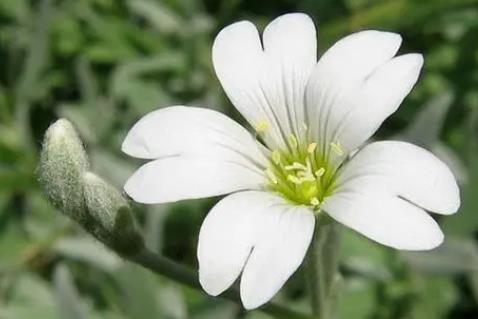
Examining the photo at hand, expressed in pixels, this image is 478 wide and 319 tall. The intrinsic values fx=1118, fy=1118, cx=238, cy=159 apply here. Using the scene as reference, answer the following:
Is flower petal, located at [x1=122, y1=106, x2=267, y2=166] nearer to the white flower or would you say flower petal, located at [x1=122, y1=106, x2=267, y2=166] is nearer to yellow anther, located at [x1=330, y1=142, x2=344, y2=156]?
the white flower

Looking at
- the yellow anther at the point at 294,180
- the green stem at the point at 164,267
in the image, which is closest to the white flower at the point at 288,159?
the yellow anther at the point at 294,180

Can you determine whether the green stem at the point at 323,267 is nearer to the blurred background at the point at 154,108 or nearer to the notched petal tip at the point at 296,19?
the notched petal tip at the point at 296,19

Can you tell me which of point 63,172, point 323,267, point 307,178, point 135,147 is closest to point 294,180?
point 307,178

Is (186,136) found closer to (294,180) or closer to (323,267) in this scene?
(294,180)

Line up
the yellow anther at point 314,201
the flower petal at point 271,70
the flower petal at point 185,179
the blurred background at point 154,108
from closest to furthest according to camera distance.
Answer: the flower petal at point 185,179 < the yellow anther at point 314,201 < the flower petal at point 271,70 < the blurred background at point 154,108

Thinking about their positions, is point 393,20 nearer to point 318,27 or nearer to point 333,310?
point 318,27

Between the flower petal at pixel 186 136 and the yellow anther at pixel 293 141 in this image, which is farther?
→ the yellow anther at pixel 293 141

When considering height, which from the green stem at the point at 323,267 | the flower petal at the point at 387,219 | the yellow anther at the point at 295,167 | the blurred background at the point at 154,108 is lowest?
the blurred background at the point at 154,108
